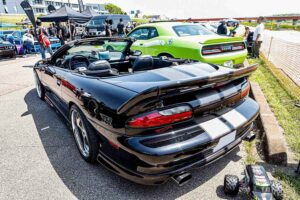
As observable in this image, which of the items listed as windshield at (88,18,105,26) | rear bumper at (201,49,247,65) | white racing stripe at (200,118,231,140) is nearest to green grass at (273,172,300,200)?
white racing stripe at (200,118,231,140)

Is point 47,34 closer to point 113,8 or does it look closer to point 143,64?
point 143,64

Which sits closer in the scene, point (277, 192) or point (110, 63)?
point (277, 192)

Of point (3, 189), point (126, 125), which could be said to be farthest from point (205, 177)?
point (3, 189)

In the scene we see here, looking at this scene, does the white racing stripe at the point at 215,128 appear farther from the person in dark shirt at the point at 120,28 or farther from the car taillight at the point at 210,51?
the person in dark shirt at the point at 120,28

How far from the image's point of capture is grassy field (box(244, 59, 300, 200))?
219cm

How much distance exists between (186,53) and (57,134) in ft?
10.4

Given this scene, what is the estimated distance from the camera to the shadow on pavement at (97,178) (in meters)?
2.17

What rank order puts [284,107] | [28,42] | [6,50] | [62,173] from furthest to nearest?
[28,42]
[6,50]
[284,107]
[62,173]

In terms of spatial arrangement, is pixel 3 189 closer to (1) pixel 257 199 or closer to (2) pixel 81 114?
(2) pixel 81 114

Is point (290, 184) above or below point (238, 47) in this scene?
below

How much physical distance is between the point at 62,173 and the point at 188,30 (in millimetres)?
4792

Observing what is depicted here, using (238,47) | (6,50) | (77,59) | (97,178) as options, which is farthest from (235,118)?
(6,50)

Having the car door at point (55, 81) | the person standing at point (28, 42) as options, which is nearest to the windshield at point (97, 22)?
the person standing at point (28, 42)

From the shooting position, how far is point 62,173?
251 cm
